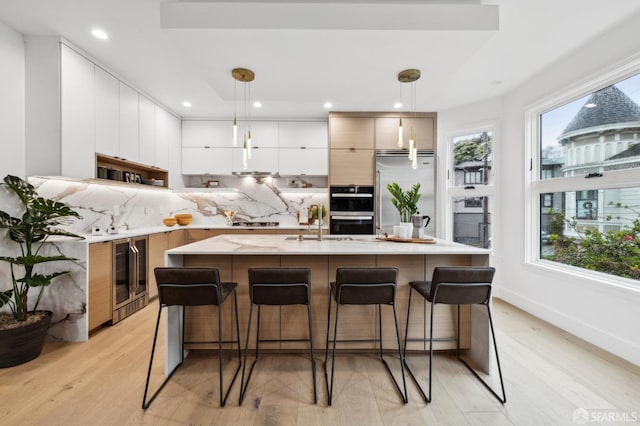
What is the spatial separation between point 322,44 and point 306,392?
2612mm

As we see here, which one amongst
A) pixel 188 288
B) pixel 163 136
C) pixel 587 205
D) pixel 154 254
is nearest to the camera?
pixel 188 288

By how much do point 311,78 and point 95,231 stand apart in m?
2.91

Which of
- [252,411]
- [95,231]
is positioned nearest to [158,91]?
[95,231]

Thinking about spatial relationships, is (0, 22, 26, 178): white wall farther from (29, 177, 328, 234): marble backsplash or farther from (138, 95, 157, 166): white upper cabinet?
(29, 177, 328, 234): marble backsplash

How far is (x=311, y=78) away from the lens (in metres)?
2.81

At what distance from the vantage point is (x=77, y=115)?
2.74m

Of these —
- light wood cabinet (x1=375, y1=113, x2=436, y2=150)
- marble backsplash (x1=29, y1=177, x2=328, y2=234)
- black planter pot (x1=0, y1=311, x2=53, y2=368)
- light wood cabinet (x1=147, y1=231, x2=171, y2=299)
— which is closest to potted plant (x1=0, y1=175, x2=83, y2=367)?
black planter pot (x1=0, y1=311, x2=53, y2=368)

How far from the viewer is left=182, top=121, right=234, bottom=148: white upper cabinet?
15.5ft

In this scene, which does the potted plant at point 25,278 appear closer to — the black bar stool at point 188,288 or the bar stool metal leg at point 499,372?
the black bar stool at point 188,288

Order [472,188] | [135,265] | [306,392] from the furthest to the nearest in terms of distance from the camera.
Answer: [472,188], [135,265], [306,392]

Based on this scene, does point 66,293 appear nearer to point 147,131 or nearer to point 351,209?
point 147,131

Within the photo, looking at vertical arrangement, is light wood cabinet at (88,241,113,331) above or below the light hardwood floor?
above

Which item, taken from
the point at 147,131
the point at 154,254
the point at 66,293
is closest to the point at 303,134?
the point at 147,131

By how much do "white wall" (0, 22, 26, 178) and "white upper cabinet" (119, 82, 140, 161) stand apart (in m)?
0.86
